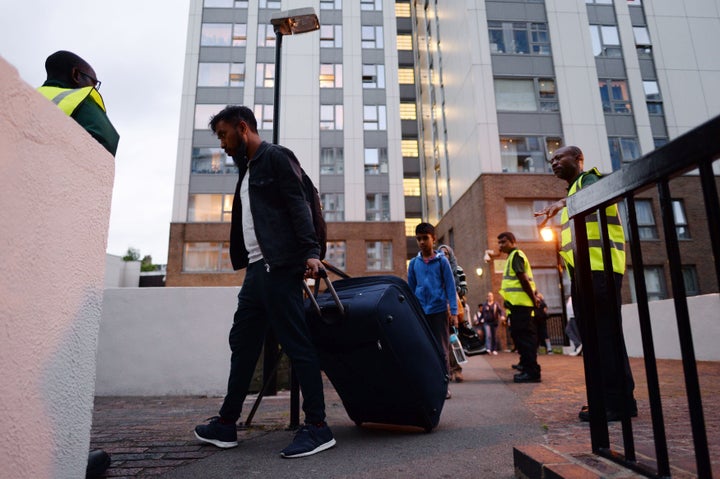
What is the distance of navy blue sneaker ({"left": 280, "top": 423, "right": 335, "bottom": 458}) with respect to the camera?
2.64 meters

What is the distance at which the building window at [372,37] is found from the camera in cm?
3228

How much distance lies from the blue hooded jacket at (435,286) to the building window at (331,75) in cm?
2728

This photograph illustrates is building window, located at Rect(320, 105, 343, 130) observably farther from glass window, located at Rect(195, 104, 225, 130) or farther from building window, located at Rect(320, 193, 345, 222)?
glass window, located at Rect(195, 104, 225, 130)

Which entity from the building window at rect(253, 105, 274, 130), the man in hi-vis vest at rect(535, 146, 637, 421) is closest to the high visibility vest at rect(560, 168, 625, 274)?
the man in hi-vis vest at rect(535, 146, 637, 421)

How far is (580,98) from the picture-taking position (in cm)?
2172

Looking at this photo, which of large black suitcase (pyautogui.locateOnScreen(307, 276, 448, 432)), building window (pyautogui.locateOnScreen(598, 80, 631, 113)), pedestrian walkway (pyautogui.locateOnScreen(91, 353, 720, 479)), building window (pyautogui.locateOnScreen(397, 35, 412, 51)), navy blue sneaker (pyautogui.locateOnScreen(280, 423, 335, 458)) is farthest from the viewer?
building window (pyautogui.locateOnScreen(397, 35, 412, 51))

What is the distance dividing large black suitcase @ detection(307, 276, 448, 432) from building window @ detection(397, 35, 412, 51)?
41007 mm

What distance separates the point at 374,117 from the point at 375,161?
3.21 m

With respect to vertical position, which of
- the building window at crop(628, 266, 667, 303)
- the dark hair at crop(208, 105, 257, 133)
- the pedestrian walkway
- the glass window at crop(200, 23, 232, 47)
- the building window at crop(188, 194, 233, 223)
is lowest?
the pedestrian walkway

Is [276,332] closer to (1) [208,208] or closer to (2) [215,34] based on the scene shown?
(1) [208,208]

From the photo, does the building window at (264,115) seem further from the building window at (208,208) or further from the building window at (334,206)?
the building window at (334,206)

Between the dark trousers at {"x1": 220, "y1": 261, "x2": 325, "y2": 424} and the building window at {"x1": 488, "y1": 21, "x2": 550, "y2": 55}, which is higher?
the building window at {"x1": 488, "y1": 21, "x2": 550, "y2": 55}

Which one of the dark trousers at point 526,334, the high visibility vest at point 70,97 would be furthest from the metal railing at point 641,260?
the dark trousers at point 526,334

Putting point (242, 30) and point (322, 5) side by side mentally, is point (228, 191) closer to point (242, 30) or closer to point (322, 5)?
point (242, 30)
